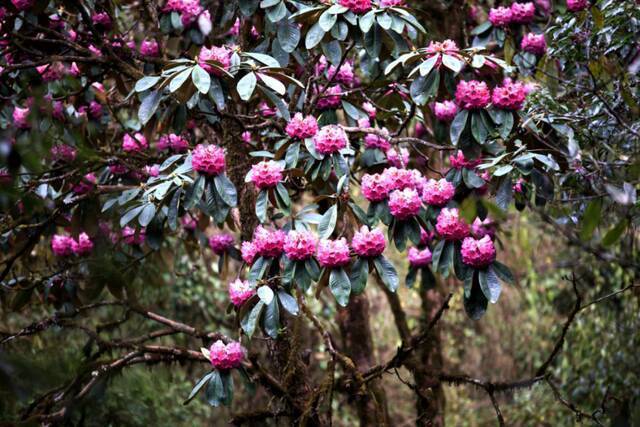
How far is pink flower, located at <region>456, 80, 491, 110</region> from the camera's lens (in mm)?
2098

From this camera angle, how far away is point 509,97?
83.0 inches

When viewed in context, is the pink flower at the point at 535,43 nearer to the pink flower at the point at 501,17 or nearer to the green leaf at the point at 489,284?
the pink flower at the point at 501,17

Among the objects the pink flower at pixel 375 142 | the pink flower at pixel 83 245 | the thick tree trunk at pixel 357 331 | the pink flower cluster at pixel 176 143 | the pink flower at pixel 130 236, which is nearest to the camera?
the pink flower at pixel 375 142

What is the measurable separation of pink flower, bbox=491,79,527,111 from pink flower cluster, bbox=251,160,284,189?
68cm

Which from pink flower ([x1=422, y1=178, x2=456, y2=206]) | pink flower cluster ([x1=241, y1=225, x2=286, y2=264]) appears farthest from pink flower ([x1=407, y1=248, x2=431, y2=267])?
pink flower cluster ([x1=241, y1=225, x2=286, y2=264])

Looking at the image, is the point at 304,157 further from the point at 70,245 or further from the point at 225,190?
the point at 70,245

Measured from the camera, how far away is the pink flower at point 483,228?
2.47 metres

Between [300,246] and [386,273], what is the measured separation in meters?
0.25

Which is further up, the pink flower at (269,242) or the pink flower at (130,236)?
the pink flower at (269,242)

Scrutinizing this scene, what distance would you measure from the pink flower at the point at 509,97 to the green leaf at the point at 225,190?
2.70ft

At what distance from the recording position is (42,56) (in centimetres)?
248

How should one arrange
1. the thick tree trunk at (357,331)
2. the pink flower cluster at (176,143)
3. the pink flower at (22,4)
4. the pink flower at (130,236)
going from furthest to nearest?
the thick tree trunk at (357,331)
the pink flower at (130,236)
the pink flower cluster at (176,143)
the pink flower at (22,4)

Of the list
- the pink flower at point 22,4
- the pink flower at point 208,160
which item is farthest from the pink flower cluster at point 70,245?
the pink flower at point 208,160

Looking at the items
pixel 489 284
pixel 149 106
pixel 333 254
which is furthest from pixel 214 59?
pixel 489 284
